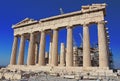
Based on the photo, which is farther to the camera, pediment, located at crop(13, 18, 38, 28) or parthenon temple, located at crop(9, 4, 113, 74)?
pediment, located at crop(13, 18, 38, 28)

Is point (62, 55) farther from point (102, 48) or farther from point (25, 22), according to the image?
point (102, 48)

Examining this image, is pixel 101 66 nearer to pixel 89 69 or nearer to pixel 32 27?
pixel 89 69

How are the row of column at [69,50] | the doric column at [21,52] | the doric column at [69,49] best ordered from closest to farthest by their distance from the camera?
the row of column at [69,50], the doric column at [69,49], the doric column at [21,52]

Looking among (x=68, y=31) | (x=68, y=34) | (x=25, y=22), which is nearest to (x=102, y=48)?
(x=68, y=34)

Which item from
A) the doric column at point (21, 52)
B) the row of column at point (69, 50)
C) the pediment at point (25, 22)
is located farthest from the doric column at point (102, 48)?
the doric column at point (21, 52)

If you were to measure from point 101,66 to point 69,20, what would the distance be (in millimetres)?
12359

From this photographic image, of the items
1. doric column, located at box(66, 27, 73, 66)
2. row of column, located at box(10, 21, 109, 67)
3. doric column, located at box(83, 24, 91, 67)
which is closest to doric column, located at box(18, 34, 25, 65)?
row of column, located at box(10, 21, 109, 67)

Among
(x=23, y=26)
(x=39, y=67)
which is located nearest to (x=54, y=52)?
(x=39, y=67)

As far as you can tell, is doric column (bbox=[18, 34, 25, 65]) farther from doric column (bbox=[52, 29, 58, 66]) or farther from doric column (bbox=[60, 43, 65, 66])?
doric column (bbox=[52, 29, 58, 66])

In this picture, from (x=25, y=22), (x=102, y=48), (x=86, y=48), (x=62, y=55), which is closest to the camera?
(x=102, y=48)

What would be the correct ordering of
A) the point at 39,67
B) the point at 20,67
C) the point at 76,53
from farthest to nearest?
the point at 76,53 → the point at 20,67 → the point at 39,67

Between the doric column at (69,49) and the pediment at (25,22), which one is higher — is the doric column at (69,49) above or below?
below

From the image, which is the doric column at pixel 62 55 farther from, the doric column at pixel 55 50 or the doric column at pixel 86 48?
the doric column at pixel 86 48

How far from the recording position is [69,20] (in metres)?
35.9
